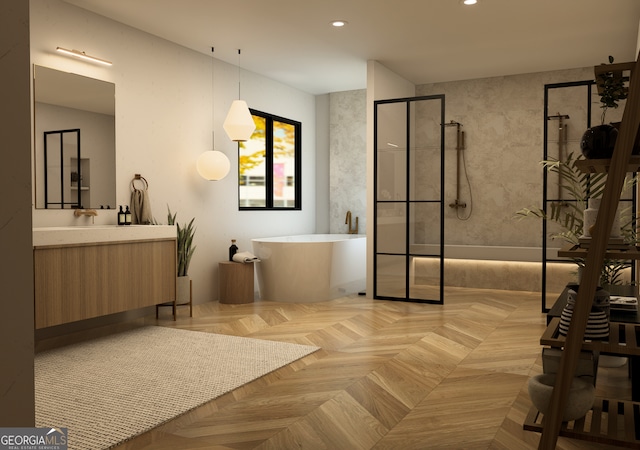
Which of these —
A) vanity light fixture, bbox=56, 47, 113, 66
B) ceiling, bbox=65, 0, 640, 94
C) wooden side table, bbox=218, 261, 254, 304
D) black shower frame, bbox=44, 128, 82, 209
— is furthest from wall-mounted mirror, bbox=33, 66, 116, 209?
wooden side table, bbox=218, 261, 254, 304

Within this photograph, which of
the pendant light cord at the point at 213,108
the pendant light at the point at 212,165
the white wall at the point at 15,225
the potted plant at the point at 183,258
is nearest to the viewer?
the white wall at the point at 15,225

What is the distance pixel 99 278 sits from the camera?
422cm

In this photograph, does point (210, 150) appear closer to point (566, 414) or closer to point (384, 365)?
point (384, 365)

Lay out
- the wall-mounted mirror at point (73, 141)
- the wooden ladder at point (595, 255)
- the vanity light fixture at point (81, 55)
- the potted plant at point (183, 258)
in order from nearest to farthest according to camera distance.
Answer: the wooden ladder at point (595, 255) < the wall-mounted mirror at point (73, 141) < the vanity light fixture at point (81, 55) < the potted plant at point (183, 258)

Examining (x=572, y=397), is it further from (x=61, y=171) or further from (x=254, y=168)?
(x=254, y=168)

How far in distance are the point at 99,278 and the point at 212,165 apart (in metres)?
1.91

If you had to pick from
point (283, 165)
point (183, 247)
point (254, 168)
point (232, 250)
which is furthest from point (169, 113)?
point (283, 165)

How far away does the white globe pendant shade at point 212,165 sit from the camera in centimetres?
574

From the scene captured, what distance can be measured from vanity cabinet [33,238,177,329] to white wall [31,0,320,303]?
1.80ft

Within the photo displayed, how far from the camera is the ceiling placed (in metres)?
4.65

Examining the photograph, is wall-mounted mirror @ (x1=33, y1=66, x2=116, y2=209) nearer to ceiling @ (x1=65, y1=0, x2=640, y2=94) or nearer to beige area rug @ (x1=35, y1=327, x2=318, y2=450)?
ceiling @ (x1=65, y1=0, x2=640, y2=94)

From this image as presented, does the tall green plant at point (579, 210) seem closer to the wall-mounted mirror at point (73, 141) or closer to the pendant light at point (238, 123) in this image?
the pendant light at point (238, 123)

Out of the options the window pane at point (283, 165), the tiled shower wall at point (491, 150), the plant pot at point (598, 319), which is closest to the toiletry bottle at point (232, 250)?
the window pane at point (283, 165)

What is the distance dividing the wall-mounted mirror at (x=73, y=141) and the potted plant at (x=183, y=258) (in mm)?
732
